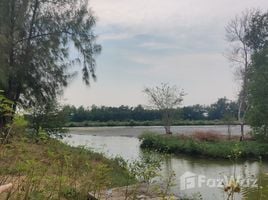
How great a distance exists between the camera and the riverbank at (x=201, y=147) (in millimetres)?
17719

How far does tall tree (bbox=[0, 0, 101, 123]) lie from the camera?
1328cm

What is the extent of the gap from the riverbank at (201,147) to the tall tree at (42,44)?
5.08 metres

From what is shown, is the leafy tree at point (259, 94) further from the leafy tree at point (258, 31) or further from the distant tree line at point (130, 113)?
the distant tree line at point (130, 113)

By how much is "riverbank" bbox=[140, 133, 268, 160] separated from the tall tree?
508 cm

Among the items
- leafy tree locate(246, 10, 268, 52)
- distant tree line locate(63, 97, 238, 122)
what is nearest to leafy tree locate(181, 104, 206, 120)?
distant tree line locate(63, 97, 238, 122)

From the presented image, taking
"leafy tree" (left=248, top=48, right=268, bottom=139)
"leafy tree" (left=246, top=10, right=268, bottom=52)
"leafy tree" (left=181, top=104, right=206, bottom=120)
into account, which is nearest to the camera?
"leafy tree" (left=248, top=48, right=268, bottom=139)

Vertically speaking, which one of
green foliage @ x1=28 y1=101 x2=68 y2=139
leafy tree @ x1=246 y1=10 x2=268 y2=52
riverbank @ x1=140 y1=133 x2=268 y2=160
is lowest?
riverbank @ x1=140 y1=133 x2=268 y2=160

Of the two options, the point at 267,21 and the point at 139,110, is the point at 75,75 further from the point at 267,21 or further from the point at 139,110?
the point at 139,110

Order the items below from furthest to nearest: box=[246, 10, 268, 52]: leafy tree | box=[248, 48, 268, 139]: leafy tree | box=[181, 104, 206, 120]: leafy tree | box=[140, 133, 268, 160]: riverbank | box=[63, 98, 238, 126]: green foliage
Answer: box=[181, 104, 206, 120]: leafy tree
box=[63, 98, 238, 126]: green foliage
box=[246, 10, 268, 52]: leafy tree
box=[248, 48, 268, 139]: leafy tree
box=[140, 133, 268, 160]: riverbank

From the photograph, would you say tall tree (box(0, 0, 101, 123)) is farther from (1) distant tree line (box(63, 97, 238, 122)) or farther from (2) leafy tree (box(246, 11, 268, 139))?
(1) distant tree line (box(63, 97, 238, 122))

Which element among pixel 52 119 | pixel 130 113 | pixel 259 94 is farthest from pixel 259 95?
pixel 130 113

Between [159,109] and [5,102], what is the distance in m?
28.3

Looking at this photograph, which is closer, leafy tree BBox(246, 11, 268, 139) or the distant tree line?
leafy tree BBox(246, 11, 268, 139)

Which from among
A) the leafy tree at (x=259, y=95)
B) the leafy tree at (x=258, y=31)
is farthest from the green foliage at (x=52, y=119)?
the leafy tree at (x=258, y=31)
